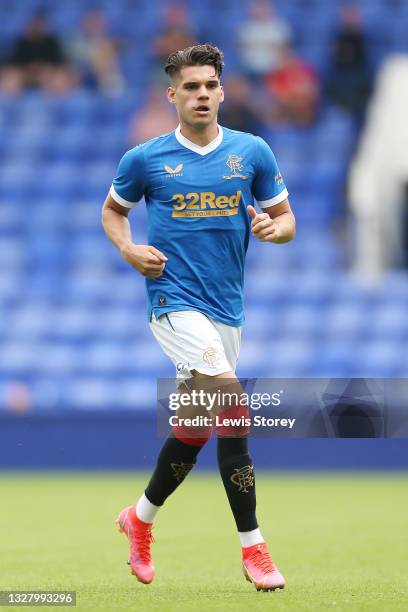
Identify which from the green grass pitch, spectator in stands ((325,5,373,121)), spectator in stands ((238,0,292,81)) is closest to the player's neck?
the green grass pitch

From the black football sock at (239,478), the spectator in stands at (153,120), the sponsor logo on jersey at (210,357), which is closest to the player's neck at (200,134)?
the sponsor logo on jersey at (210,357)

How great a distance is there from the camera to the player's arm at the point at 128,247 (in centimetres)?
573

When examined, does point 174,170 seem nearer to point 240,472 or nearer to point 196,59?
point 196,59

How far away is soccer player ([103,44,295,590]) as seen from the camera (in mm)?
5684

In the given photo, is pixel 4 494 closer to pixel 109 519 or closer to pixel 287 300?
pixel 109 519

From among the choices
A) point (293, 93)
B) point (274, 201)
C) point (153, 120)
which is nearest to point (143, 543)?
point (274, 201)

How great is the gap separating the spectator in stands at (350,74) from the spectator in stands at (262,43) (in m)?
0.69

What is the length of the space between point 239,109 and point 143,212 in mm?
1546

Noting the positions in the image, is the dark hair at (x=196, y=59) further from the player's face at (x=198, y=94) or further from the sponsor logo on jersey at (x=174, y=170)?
the sponsor logo on jersey at (x=174, y=170)

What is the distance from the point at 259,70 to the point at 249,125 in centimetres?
110

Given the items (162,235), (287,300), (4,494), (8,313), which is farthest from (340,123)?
(162,235)

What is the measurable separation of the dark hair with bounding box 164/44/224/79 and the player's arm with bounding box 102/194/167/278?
2.04ft

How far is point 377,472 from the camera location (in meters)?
13.0

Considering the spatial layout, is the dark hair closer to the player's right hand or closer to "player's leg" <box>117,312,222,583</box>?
the player's right hand
